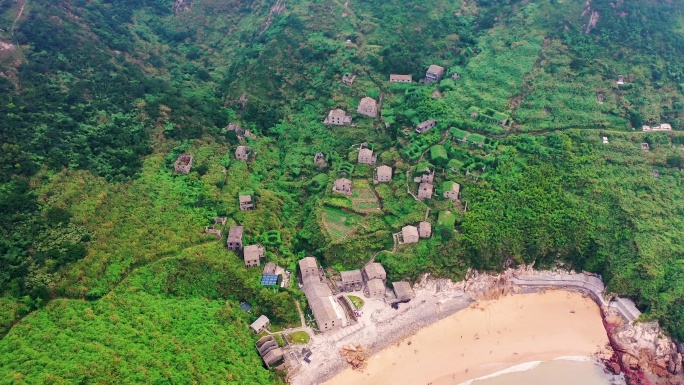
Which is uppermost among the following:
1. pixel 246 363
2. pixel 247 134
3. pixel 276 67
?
pixel 276 67

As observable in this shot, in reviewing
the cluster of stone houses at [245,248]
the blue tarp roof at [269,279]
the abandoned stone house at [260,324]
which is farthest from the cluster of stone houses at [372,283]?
the abandoned stone house at [260,324]

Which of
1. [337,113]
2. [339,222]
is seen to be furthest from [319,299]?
[337,113]

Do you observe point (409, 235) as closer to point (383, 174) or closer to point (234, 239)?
point (383, 174)

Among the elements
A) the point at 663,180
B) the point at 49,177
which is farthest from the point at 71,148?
the point at 663,180

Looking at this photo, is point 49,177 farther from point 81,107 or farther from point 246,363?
point 246,363

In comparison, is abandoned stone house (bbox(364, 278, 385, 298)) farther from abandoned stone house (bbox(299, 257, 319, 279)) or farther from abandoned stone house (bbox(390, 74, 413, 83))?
abandoned stone house (bbox(390, 74, 413, 83))

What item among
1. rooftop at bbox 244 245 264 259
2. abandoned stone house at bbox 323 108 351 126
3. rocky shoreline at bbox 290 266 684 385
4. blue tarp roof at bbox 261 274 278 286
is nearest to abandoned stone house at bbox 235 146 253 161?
abandoned stone house at bbox 323 108 351 126
